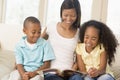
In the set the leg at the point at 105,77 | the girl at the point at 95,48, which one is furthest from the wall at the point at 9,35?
the leg at the point at 105,77

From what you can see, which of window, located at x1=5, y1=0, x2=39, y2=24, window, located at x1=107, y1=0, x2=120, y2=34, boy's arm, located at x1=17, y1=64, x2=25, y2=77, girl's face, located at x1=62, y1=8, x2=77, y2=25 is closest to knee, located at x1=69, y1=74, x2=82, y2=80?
boy's arm, located at x1=17, y1=64, x2=25, y2=77

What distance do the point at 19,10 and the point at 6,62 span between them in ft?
4.81

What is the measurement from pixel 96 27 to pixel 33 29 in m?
0.43

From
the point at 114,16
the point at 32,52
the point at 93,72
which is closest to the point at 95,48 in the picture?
the point at 93,72

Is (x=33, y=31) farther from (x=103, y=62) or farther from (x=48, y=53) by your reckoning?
(x=103, y=62)

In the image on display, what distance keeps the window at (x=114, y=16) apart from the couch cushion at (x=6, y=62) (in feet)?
4.43

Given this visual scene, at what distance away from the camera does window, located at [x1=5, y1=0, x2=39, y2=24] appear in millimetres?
3462

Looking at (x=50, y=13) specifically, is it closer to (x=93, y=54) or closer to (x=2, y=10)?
(x=2, y=10)

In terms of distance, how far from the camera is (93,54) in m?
1.82

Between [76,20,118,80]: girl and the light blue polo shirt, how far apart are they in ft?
0.73

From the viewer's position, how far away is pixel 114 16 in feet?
10.7

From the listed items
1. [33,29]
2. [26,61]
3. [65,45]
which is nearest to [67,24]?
[65,45]

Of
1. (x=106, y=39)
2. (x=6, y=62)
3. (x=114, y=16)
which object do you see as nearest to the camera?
(x=106, y=39)

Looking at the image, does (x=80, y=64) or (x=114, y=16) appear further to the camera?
(x=114, y=16)
